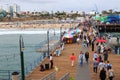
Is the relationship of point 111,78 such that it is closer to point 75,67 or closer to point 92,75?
point 92,75

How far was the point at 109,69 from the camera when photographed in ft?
70.8

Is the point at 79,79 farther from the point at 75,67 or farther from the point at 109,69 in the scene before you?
the point at 75,67

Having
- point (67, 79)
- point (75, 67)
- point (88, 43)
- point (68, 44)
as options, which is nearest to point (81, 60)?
point (75, 67)

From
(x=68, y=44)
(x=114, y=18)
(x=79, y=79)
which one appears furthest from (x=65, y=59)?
(x=114, y=18)

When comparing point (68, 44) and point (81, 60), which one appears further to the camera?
point (68, 44)

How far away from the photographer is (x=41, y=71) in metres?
25.5

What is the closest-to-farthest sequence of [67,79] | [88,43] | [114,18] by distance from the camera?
[67,79] < [88,43] < [114,18]

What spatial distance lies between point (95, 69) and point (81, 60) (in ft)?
10.1

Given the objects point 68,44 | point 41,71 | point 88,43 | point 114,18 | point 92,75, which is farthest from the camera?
point 114,18

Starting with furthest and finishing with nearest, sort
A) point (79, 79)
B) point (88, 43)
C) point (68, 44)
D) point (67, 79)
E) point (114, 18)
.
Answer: point (114, 18), point (68, 44), point (88, 43), point (79, 79), point (67, 79)

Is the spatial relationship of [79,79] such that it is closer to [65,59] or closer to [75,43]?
[65,59]

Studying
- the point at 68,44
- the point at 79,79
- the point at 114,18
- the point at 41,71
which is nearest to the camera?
the point at 79,79

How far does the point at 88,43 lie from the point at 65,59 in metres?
10.7

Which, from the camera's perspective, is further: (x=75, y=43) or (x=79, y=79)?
(x=75, y=43)
